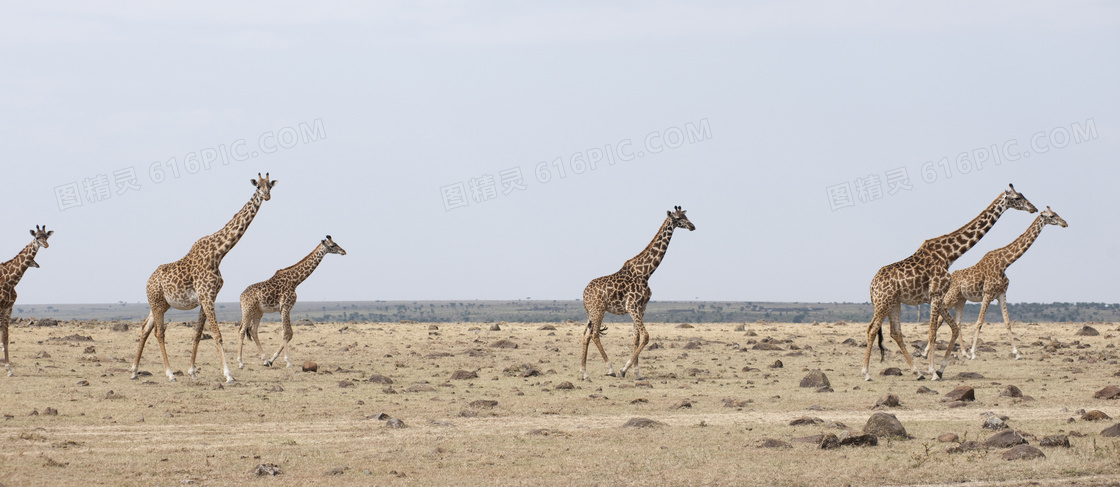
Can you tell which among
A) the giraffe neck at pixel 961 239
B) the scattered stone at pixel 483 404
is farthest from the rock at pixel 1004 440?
the giraffe neck at pixel 961 239

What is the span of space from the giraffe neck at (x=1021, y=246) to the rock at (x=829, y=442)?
53.8ft

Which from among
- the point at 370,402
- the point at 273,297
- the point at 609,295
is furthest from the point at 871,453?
the point at 273,297

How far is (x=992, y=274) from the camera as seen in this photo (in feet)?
89.8

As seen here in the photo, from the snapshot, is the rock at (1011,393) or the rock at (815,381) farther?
the rock at (815,381)

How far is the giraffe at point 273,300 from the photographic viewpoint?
2556 cm

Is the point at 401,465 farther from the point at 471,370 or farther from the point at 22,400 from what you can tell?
the point at 471,370

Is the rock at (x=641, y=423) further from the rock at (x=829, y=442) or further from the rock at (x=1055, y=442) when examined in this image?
the rock at (x=1055, y=442)

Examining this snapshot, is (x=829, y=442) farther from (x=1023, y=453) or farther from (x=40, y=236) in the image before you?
(x=40, y=236)

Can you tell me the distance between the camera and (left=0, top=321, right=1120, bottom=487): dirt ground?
12.0 metres

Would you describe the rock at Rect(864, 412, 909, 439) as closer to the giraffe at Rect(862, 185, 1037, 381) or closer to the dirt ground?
the dirt ground

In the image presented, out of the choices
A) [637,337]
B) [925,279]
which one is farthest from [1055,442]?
[637,337]

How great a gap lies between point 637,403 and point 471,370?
7.81 metres

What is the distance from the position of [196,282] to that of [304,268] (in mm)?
5429

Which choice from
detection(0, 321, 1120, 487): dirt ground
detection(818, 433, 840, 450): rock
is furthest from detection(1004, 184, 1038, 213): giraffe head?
detection(818, 433, 840, 450): rock
